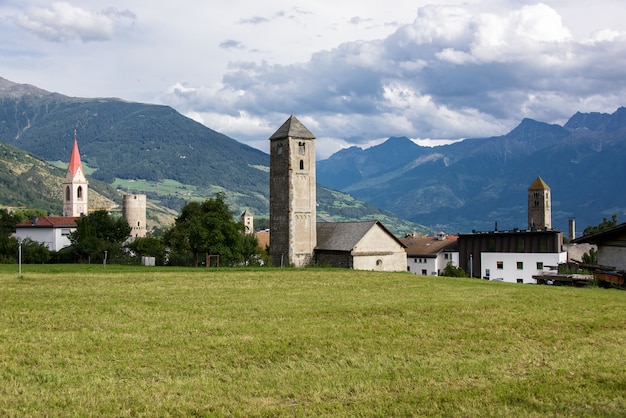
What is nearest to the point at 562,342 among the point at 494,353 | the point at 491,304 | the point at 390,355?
the point at 494,353

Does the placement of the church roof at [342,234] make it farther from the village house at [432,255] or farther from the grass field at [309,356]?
the grass field at [309,356]

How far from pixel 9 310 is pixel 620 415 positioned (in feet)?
70.9

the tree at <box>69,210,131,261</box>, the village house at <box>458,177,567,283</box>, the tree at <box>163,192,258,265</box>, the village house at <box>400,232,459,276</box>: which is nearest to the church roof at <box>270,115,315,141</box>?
the tree at <box>163,192,258,265</box>

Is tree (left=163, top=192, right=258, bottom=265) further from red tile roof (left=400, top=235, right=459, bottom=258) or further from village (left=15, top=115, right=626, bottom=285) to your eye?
red tile roof (left=400, top=235, right=459, bottom=258)

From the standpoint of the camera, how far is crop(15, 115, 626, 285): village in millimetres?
44062

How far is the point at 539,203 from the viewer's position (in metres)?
148

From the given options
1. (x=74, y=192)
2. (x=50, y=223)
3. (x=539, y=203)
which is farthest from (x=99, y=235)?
(x=539, y=203)

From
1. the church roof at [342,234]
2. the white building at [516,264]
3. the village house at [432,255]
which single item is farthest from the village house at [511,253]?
the church roof at [342,234]

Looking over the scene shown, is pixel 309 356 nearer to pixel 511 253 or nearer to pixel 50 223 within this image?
pixel 511 253

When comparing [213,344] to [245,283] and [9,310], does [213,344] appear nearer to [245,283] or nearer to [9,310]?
[9,310]

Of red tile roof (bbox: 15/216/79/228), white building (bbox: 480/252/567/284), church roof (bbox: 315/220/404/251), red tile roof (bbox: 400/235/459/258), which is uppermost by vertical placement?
red tile roof (bbox: 15/216/79/228)

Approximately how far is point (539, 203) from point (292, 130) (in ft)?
283

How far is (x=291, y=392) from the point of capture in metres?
14.9

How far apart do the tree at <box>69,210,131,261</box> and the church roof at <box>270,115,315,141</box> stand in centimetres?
2624
